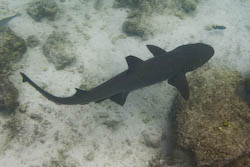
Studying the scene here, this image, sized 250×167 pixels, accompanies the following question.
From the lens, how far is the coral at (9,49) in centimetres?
606

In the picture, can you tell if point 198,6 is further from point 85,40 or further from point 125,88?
point 125,88

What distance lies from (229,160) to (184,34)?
18.4ft

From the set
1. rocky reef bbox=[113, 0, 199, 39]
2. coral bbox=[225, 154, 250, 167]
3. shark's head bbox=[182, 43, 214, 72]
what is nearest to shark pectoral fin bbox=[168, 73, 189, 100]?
shark's head bbox=[182, 43, 214, 72]

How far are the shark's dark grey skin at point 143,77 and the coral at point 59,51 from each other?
257 cm

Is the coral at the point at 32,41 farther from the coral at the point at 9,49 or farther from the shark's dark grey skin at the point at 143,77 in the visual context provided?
the shark's dark grey skin at the point at 143,77

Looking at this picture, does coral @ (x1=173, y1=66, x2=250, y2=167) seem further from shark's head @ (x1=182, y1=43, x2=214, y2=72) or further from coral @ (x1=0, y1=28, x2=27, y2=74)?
coral @ (x1=0, y1=28, x2=27, y2=74)

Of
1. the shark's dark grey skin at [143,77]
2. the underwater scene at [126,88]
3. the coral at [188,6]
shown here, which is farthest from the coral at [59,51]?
the coral at [188,6]

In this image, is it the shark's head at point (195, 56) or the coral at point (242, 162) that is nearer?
the coral at point (242, 162)

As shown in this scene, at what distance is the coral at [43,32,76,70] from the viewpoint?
6.68 meters

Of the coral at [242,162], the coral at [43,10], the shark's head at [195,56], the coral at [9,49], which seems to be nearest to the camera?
the coral at [242,162]

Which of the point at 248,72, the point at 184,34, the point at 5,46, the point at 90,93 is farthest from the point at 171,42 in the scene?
the point at 5,46

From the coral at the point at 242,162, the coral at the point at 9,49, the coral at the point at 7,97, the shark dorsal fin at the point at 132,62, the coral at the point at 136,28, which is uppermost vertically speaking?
the shark dorsal fin at the point at 132,62

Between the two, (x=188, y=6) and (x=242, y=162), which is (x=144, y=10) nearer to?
(x=188, y=6)

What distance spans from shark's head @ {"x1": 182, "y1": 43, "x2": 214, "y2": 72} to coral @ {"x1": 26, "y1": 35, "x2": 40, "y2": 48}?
19.0 ft
